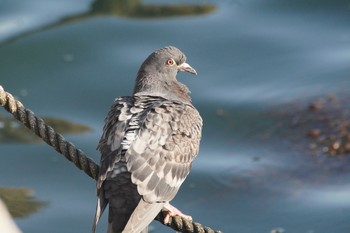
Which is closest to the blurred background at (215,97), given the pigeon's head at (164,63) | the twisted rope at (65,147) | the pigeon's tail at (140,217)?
the pigeon's head at (164,63)

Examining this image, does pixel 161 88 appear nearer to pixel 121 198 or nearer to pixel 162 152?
pixel 162 152

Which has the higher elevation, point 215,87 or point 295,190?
point 215,87

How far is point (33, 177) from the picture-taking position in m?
10.9

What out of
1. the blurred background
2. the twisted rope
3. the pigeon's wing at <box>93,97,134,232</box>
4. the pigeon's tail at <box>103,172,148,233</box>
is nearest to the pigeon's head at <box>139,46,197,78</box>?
the pigeon's wing at <box>93,97,134,232</box>

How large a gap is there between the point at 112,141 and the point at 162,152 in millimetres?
319

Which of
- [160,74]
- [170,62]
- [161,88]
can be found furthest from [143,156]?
[170,62]

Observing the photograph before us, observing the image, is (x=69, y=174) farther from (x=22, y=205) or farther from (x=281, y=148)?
(x=281, y=148)

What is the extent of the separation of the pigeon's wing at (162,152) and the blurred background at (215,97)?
9.99 feet

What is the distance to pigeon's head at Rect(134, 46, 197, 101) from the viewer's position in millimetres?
7746

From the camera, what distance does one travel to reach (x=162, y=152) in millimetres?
6781

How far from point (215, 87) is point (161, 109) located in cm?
519

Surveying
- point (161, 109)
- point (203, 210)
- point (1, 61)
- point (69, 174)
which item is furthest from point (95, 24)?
point (161, 109)

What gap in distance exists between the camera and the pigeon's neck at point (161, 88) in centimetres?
767

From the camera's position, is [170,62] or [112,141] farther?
[170,62]
